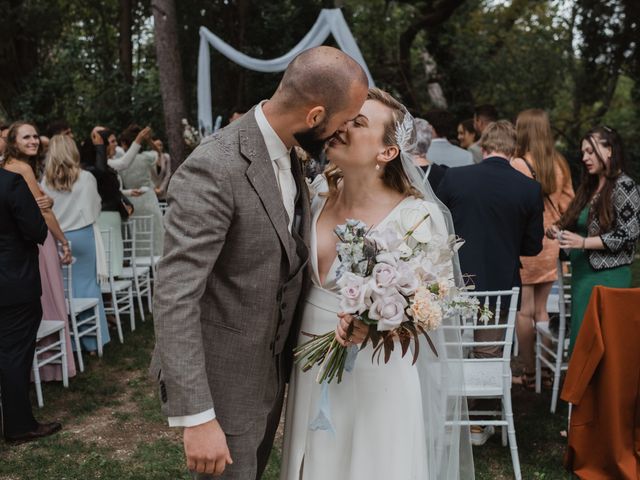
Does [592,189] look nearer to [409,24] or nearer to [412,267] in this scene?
[412,267]

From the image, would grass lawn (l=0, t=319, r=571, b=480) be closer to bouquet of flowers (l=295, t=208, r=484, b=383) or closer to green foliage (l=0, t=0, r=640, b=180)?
bouquet of flowers (l=295, t=208, r=484, b=383)

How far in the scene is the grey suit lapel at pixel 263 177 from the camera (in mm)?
2098

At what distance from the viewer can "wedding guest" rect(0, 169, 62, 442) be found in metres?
4.43

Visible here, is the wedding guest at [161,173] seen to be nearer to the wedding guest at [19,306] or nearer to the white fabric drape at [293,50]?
the white fabric drape at [293,50]

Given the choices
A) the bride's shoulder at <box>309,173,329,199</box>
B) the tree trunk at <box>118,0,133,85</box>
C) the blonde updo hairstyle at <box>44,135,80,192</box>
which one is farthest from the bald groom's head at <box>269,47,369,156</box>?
the tree trunk at <box>118,0,133,85</box>

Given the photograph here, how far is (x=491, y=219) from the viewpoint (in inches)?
177

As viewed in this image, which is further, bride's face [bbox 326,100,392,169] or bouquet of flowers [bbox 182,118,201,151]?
bouquet of flowers [bbox 182,118,201,151]

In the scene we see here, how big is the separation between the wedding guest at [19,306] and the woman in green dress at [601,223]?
326cm

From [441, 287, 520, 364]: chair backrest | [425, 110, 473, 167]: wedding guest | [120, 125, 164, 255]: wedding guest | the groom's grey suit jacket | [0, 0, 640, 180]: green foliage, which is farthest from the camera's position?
[0, 0, 640, 180]: green foliage

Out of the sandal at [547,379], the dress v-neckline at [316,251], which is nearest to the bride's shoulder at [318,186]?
the dress v-neckline at [316,251]

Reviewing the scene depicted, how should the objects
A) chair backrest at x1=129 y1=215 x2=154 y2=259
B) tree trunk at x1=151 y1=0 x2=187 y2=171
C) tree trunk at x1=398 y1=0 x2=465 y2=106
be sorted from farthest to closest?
1. tree trunk at x1=398 y1=0 x2=465 y2=106
2. tree trunk at x1=151 y1=0 x2=187 y2=171
3. chair backrest at x1=129 y1=215 x2=154 y2=259

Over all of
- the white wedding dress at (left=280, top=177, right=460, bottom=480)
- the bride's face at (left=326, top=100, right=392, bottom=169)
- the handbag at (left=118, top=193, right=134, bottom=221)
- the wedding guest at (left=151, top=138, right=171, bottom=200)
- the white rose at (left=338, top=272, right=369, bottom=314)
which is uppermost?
the bride's face at (left=326, top=100, right=392, bottom=169)

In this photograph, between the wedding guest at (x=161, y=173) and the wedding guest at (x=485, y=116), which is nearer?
the wedding guest at (x=485, y=116)

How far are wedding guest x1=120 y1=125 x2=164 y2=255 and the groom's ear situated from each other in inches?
266
